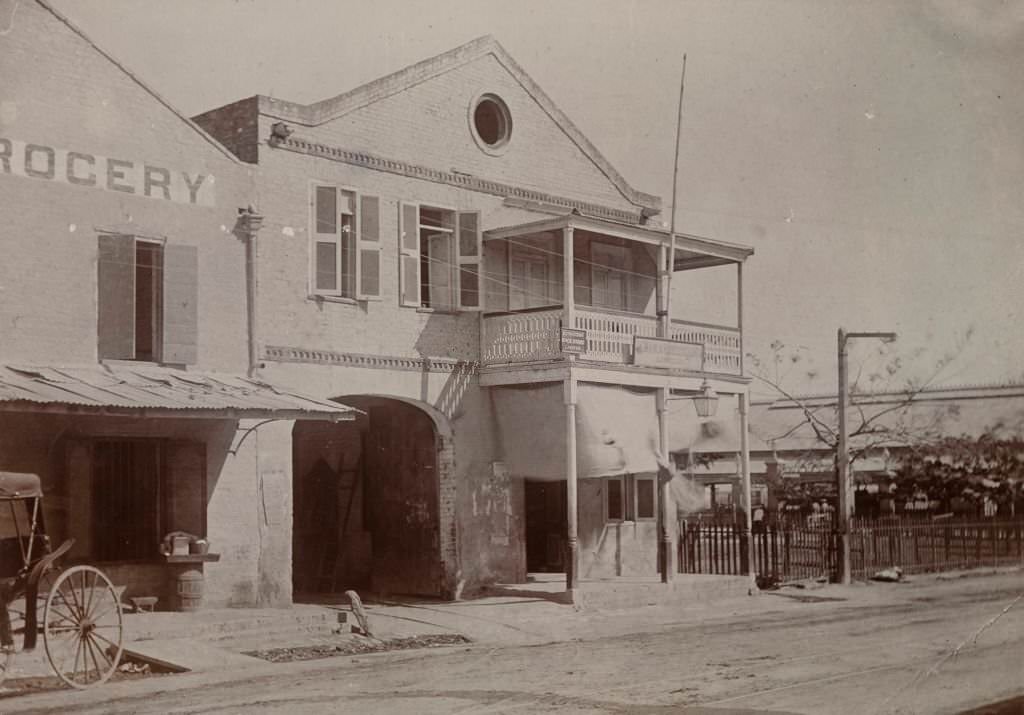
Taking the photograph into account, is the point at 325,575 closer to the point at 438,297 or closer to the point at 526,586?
the point at 526,586

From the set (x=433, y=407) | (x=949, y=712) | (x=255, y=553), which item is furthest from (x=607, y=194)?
(x=949, y=712)

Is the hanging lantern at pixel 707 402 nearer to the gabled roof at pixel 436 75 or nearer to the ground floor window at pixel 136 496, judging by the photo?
the gabled roof at pixel 436 75

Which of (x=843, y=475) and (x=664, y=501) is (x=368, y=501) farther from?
(x=843, y=475)

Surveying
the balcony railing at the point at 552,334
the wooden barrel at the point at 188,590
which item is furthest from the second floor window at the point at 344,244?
the wooden barrel at the point at 188,590

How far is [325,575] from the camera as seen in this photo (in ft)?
65.6

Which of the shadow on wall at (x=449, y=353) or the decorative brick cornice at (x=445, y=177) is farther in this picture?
the shadow on wall at (x=449, y=353)

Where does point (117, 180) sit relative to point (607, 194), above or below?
below

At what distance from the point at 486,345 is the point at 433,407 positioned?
1.50 meters

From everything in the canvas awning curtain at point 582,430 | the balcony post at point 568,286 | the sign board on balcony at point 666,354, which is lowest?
the canvas awning curtain at point 582,430

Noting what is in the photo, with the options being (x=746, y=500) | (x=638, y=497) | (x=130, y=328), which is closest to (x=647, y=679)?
(x=130, y=328)

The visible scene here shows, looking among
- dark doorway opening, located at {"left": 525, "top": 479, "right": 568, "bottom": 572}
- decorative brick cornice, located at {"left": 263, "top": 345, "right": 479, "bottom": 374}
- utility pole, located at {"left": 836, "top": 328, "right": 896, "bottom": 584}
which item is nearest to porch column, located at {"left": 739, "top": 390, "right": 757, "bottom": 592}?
utility pole, located at {"left": 836, "top": 328, "right": 896, "bottom": 584}

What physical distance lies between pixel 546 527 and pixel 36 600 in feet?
41.8

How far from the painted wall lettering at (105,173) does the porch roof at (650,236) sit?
5.46 metres

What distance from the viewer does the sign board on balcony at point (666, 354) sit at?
66.1 feet
